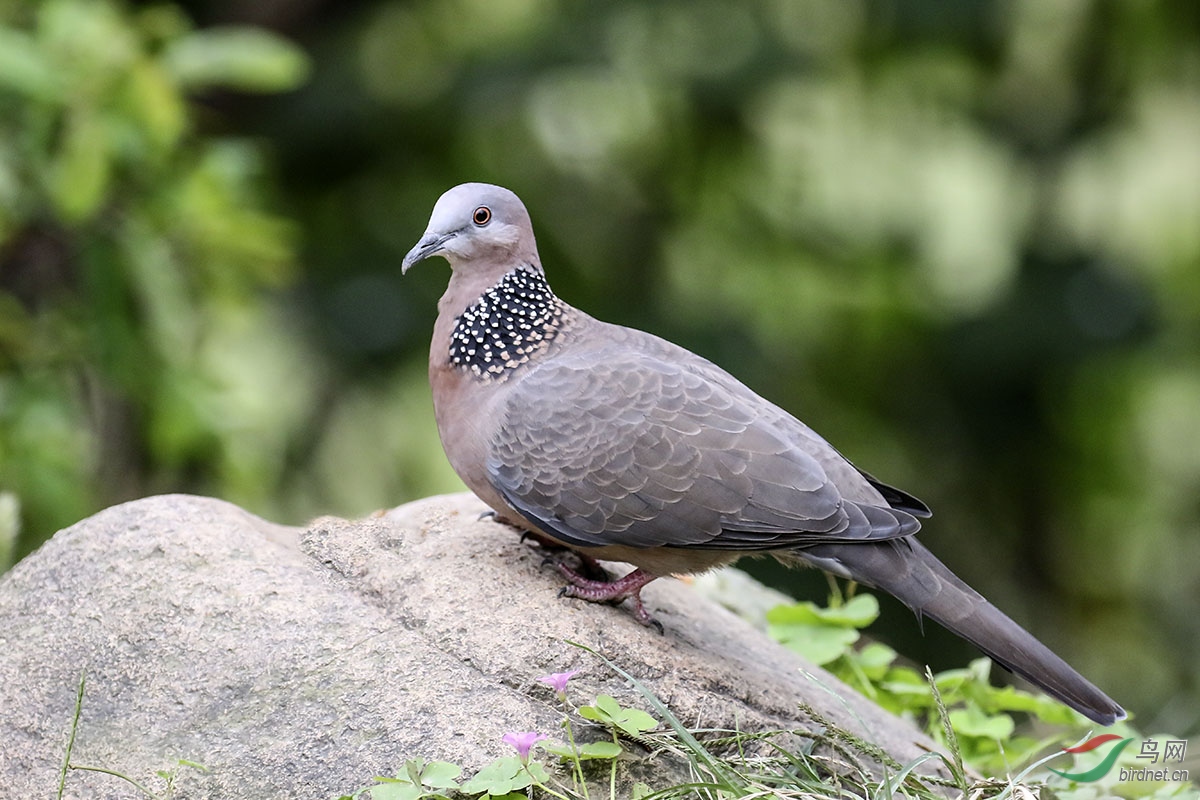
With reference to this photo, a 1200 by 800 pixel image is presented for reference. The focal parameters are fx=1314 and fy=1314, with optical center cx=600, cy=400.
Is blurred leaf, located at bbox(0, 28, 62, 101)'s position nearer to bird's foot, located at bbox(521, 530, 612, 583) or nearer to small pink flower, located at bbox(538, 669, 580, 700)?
bird's foot, located at bbox(521, 530, 612, 583)

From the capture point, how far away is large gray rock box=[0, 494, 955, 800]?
3045mm

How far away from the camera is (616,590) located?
370 centimetres

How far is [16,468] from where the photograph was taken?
5.24 metres

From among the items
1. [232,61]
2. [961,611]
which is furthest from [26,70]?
[961,611]

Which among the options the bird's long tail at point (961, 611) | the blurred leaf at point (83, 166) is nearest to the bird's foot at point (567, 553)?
the bird's long tail at point (961, 611)

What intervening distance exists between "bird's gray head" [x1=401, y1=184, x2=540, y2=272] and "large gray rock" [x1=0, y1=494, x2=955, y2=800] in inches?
33.0

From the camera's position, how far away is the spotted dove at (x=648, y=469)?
3520mm

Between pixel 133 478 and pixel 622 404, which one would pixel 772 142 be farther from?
pixel 622 404

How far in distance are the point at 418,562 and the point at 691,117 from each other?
16.9 ft

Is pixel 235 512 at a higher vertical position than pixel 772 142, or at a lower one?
lower

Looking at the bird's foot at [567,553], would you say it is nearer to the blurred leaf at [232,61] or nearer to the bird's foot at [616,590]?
the bird's foot at [616,590]

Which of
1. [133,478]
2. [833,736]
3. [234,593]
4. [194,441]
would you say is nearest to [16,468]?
[194,441]

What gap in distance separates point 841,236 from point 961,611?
5.01 m

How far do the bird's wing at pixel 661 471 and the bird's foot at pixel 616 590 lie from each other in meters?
0.16
